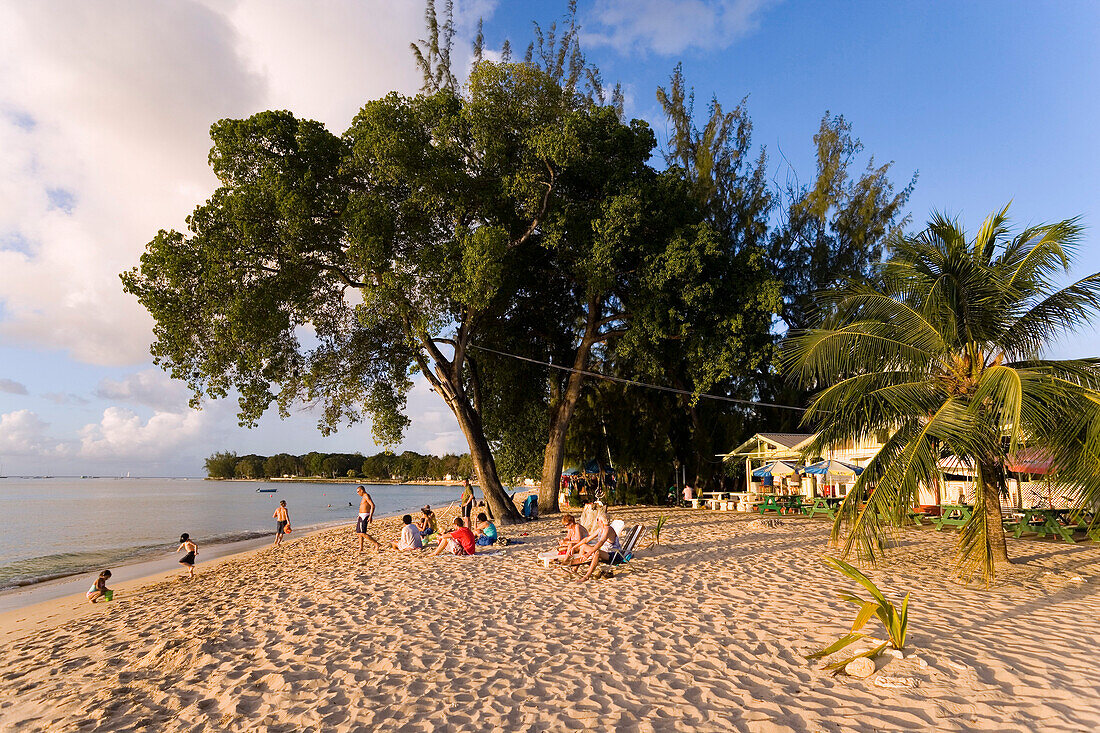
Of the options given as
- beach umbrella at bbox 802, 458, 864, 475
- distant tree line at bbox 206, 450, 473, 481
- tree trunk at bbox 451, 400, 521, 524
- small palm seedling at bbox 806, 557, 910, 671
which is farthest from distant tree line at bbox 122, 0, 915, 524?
distant tree line at bbox 206, 450, 473, 481

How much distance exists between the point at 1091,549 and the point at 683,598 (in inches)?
378

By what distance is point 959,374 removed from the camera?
9.96 meters

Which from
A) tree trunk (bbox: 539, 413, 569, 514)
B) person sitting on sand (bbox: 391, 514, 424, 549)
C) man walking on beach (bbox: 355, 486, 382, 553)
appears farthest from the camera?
tree trunk (bbox: 539, 413, 569, 514)

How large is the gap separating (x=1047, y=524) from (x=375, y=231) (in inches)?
660

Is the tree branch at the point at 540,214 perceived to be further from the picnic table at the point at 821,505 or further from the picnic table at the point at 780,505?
the picnic table at the point at 821,505

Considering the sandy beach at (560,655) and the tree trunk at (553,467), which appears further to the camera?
the tree trunk at (553,467)

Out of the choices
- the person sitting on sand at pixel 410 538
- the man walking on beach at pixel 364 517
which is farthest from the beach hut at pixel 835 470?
the man walking on beach at pixel 364 517

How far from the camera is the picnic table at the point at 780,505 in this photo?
20.0 meters

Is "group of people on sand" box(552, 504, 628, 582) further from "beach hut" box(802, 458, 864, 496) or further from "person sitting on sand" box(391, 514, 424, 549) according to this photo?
"beach hut" box(802, 458, 864, 496)

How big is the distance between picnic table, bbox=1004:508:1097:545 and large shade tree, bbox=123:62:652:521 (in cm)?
1257

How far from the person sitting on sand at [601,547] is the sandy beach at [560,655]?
50cm

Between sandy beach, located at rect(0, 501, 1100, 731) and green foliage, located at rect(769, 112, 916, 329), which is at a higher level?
green foliage, located at rect(769, 112, 916, 329)

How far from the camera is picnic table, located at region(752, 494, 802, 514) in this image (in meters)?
20.0

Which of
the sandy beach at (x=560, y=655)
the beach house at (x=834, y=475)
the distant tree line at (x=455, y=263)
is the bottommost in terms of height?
the sandy beach at (x=560, y=655)
